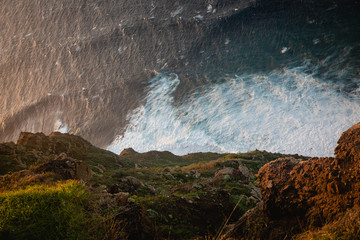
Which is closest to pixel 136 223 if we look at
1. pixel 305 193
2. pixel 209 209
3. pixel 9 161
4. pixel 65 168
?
pixel 209 209

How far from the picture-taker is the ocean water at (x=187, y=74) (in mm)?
26500

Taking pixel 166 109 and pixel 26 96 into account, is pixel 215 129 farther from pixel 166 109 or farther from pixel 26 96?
pixel 26 96

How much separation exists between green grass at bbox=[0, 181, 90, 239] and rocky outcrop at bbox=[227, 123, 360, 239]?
2.97 m

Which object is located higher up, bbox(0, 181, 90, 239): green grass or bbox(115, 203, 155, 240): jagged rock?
bbox(0, 181, 90, 239): green grass

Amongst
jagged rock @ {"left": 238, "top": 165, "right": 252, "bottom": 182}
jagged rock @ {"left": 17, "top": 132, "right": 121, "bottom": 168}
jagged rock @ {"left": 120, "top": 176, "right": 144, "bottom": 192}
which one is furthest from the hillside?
jagged rock @ {"left": 17, "top": 132, "right": 121, "bottom": 168}

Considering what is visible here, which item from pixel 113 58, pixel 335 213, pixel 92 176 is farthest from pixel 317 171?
pixel 113 58

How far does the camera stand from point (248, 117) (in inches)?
1144

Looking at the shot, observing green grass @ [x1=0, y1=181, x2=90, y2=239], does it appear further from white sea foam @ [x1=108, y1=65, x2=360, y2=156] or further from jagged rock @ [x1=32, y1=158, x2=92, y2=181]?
white sea foam @ [x1=108, y1=65, x2=360, y2=156]

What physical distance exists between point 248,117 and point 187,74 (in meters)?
13.0

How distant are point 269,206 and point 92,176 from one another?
7.09 m

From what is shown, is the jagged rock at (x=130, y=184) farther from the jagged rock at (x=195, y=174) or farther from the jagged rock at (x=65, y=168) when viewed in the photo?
the jagged rock at (x=195, y=174)

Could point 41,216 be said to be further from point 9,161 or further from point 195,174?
point 195,174

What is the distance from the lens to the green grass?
3907 millimetres

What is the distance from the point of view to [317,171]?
4207 millimetres
